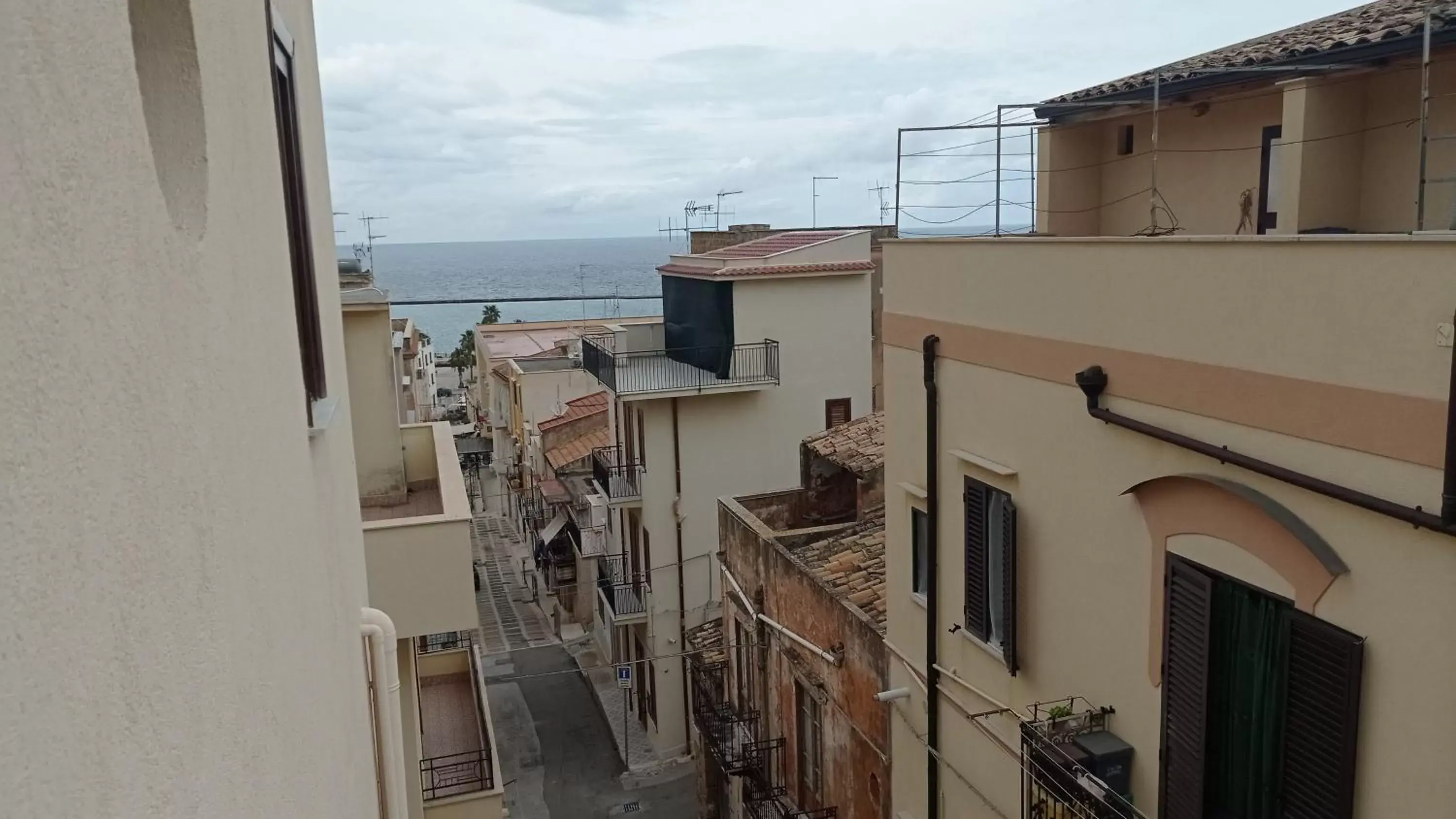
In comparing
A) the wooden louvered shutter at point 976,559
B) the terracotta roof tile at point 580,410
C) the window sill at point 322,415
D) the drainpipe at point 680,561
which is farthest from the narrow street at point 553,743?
the window sill at point 322,415

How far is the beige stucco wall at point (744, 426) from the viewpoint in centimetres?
2367

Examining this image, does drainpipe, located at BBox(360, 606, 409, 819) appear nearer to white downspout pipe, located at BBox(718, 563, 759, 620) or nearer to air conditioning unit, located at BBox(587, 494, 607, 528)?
white downspout pipe, located at BBox(718, 563, 759, 620)

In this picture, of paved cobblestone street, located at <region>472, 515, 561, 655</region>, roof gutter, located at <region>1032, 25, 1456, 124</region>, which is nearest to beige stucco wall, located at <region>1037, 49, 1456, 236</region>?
roof gutter, located at <region>1032, 25, 1456, 124</region>

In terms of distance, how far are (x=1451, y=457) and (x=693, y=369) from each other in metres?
20.2

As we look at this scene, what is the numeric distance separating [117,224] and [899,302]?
866cm

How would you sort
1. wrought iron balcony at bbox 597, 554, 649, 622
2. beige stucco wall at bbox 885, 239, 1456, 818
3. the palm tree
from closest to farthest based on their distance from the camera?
beige stucco wall at bbox 885, 239, 1456, 818 < wrought iron balcony at bbox 597, 554, 649, 622 < the palm tree

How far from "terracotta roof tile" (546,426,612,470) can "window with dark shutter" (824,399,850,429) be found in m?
8.50

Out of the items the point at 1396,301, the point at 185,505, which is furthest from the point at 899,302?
the point at 185,505

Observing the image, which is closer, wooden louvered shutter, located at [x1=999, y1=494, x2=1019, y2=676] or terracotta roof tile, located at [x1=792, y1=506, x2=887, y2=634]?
wooden louvered shutter, located at [x1=999, y1=494, x2=1019, y2=676]

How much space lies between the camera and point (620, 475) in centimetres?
2528

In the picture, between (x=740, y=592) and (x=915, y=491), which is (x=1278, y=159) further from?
(x=740, y=592)

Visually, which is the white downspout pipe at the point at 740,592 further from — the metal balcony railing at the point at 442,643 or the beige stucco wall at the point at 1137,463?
the beige stucco wall at the point at 1137,463

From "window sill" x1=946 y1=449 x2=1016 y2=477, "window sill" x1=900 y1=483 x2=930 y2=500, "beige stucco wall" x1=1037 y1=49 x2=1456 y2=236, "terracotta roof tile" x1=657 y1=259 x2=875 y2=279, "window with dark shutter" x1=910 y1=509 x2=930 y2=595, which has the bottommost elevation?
"window with dark shutter" x1=910 y1=509 x2=930 y2=595

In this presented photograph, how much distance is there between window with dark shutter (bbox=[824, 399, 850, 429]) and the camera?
80.9 feet
